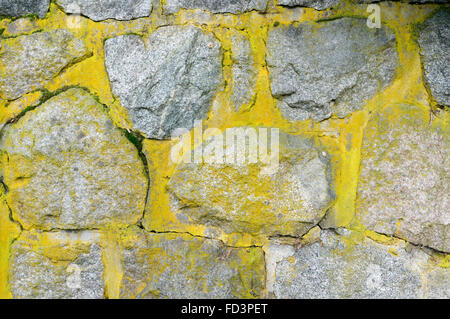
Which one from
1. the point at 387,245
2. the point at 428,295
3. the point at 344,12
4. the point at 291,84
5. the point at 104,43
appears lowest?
the point at 428,295

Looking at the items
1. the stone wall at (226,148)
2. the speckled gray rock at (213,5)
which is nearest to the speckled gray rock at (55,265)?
the stone wall at (226,148)

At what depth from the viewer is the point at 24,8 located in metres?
1.36

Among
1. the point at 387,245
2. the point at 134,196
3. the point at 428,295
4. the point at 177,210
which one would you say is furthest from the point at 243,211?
the point at 428,295

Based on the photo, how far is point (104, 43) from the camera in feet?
4.52

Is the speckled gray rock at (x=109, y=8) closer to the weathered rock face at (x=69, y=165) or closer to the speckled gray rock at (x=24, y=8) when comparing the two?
the speckled gray rock at (x=24, y=8)

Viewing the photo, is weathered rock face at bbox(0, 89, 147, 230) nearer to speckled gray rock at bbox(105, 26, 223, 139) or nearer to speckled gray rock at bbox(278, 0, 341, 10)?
speckled gray rock at bbox(105, 26, 223, 139)

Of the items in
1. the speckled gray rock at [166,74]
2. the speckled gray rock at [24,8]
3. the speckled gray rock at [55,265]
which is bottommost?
the speckled gray rock at [55,265]

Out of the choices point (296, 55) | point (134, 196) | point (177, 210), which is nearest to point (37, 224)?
point (134, 196)

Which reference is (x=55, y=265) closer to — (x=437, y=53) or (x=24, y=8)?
(x=24, y=8)

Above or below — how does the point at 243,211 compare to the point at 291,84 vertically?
below

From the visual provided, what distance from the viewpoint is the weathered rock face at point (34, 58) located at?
1365 millimetres

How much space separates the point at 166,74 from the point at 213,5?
10.3 inches

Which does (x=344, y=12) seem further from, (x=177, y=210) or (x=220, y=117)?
(x=177, y=210)

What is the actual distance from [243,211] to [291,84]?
0.43 meters
